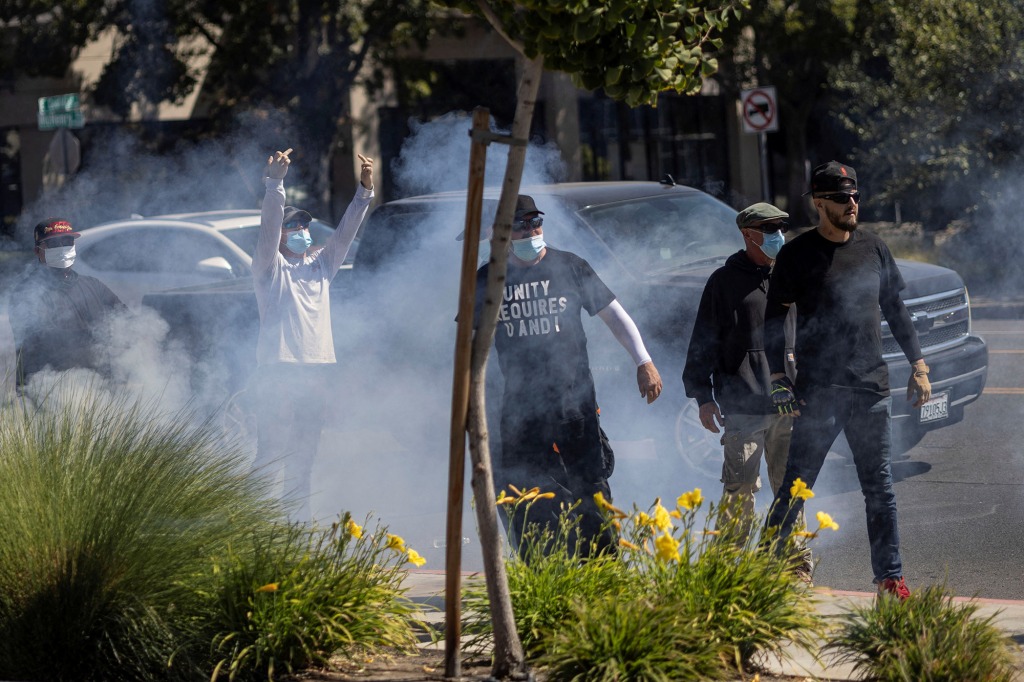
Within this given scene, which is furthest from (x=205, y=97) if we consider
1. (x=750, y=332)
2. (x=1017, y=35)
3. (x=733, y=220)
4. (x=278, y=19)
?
(x=750, y=332)

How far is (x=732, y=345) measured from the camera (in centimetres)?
511

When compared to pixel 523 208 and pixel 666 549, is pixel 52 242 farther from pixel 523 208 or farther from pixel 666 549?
pixel 666 549

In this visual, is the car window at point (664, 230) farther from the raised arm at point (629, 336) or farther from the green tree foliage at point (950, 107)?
the green tree foliage at point (950, 107)

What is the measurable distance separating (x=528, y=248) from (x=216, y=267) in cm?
628

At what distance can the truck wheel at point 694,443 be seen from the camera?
6574 millimetres

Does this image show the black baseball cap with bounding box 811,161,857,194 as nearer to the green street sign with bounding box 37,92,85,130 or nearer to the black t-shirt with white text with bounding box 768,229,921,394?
the black t-shirt with white text with bounding box 768,229,921,394

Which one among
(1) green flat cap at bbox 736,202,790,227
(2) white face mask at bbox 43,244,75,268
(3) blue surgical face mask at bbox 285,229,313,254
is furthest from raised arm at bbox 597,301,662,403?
(2) white face mask at bbox 43,244,75,268

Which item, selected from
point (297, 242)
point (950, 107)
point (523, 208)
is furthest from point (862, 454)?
point (950, 107)

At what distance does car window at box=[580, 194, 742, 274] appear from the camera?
6.75 metres

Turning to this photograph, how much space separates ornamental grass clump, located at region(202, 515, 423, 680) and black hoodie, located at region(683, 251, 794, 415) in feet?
5.58

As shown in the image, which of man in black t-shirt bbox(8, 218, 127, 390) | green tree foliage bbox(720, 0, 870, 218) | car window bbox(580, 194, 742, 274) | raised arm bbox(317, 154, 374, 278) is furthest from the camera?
green tree foliage bbox(720, 0, 870, 218)

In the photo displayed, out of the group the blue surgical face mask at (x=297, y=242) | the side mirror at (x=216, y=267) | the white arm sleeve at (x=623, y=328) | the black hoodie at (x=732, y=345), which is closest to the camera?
the white arm sleeve at (x=623, y=328)

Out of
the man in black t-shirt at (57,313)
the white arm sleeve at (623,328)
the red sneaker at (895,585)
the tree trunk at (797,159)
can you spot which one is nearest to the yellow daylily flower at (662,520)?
the red sneaker at (895,585)

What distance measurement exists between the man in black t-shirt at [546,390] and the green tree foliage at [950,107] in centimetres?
1145
